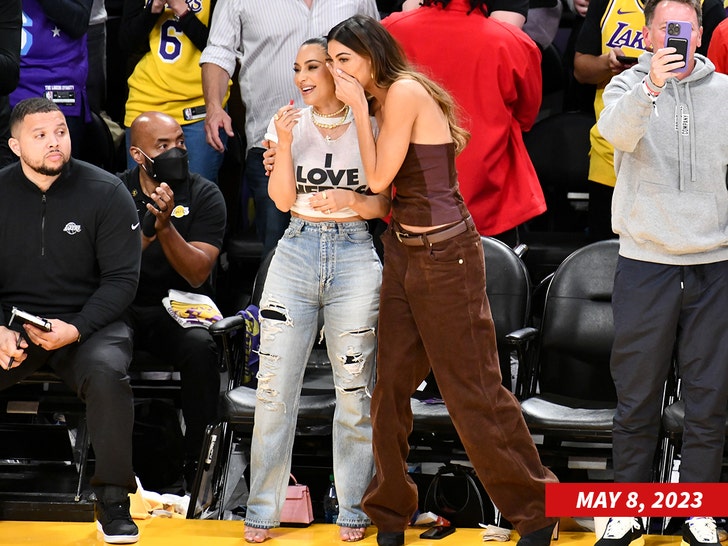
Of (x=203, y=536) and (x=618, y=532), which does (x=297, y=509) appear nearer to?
(x=203, y=536)

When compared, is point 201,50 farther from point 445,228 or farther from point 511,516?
point 511,516

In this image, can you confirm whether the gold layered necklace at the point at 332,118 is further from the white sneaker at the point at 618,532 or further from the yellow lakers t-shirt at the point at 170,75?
the yellow lakers t-shirt at the point at 170,75

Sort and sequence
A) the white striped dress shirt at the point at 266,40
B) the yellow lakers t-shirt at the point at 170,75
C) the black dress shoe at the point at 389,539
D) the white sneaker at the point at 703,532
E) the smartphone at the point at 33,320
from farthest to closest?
the yellow lakers t-shirt at the point at 170,75, the white striped dress shirt at the point at 266,40, the smartphone at the point at 33,320, the black dress shoe at the point at 389,539, the white sneaker at the point at 703,532

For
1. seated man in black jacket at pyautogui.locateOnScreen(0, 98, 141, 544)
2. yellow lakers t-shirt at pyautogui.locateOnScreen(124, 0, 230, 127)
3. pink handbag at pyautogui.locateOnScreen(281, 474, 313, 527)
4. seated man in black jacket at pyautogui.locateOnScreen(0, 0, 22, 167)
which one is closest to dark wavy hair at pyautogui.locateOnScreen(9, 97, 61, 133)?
seated man in black jacket at pyautogui.locateOnScreen(0, 98, 141, 544)

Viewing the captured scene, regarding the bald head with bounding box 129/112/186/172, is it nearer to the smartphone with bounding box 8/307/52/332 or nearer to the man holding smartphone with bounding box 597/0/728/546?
the smartphone with bounding box 8/307/52/332

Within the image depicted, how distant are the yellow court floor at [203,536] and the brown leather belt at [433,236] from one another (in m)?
1.10

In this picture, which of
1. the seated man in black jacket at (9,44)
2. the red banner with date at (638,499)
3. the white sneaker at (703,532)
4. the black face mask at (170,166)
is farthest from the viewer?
the black face mask at (170,166)

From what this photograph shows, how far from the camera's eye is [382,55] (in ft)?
14.3

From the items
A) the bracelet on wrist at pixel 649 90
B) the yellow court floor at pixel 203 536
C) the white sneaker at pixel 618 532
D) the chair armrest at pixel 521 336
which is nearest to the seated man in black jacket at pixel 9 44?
the yellow court floor at pixel 203 536

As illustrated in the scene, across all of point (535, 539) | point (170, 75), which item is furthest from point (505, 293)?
point (170, 75)

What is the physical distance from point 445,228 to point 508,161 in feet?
4.29

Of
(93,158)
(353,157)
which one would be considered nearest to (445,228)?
(353,157)

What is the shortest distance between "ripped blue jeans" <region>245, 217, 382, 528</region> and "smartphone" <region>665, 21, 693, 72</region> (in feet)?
4.08

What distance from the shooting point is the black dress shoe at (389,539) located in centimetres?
446
